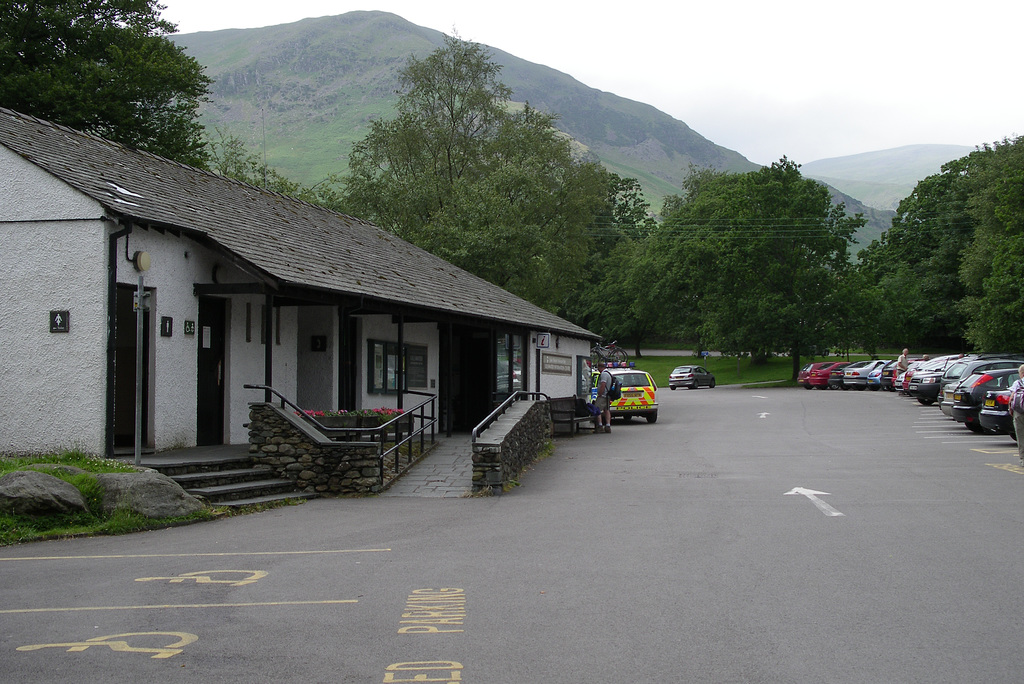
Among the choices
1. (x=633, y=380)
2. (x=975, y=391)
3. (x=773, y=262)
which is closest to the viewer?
(x=975, y=391)

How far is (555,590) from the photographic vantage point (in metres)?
7.17

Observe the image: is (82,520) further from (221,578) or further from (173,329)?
(173,329)

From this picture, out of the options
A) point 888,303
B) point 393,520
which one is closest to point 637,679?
point 393,520

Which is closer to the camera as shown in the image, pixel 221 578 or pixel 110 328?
pixel 221 578

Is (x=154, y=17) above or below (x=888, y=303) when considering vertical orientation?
above

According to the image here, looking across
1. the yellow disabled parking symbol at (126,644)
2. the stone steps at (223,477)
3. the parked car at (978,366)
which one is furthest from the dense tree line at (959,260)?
the yellow disabled parking symbol at (126,644)

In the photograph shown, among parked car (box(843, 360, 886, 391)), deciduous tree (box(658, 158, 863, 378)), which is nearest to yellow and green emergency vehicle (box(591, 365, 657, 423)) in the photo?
parked car (box(843, 360, 886, 391))

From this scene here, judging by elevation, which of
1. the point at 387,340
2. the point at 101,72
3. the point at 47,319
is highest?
the point at 101,72

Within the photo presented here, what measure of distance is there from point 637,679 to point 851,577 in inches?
132

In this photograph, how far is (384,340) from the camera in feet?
63.7

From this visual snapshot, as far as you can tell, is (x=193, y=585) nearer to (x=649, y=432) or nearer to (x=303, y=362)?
(x=303, y=362)

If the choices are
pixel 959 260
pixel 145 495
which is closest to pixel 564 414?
pixel 145 495

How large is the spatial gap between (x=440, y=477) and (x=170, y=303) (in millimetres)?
5003

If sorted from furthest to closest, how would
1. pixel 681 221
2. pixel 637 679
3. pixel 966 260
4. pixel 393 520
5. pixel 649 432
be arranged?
pixel 681 221, pixel 966 260, pixel 649 432, pixel 393 520, pixel 637 679
